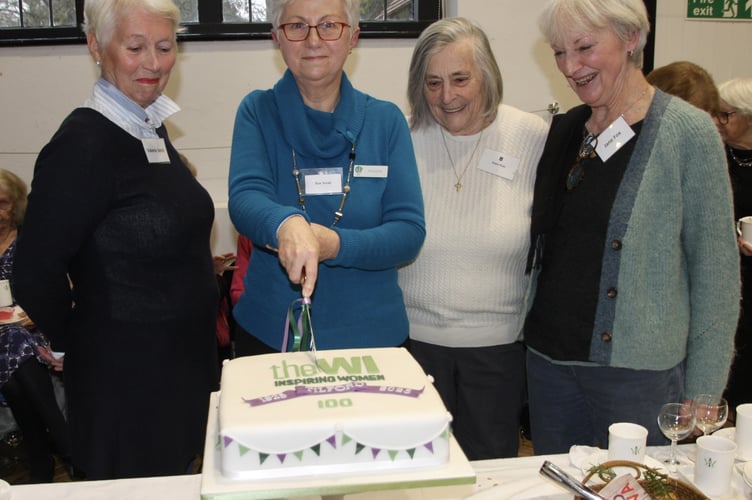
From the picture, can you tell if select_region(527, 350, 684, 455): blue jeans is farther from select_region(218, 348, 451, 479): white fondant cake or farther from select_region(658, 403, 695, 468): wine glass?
select_region(218, 348, 451, 479): white fondant cake

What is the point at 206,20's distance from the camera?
399 centimetres

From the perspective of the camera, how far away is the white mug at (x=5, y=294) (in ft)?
9.91

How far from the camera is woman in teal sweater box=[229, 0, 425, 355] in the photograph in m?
1.60

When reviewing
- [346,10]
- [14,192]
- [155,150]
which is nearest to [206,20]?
[14,192]

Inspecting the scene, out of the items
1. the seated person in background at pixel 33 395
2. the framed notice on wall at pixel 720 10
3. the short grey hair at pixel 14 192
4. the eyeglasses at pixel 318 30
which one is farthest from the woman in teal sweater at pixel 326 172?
the framed notice on wall at pixel 720 10

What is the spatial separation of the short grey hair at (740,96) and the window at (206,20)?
5.52ft

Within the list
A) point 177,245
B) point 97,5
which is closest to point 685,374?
point 177,245

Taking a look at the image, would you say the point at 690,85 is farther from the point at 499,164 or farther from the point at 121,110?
the point at 121,110

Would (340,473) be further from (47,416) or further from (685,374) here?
(47,416)

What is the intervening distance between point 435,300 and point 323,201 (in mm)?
557

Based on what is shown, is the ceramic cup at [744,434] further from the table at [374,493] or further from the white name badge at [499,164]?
the white name badge at [499,164]

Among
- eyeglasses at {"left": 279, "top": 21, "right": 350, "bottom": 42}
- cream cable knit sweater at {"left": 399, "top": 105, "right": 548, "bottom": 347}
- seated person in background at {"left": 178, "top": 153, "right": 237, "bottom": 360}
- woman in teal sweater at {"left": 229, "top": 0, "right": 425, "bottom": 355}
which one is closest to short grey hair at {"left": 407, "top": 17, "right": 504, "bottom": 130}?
cream cable knit sweater at {"left": 399, "top": 105, "right": 548, "bottom": 347}

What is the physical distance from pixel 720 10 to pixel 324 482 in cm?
472

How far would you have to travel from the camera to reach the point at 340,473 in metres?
0.97
